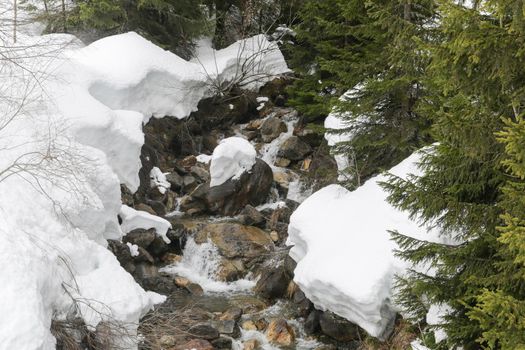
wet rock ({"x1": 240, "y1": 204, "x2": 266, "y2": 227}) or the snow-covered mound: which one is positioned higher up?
the snow-covered mound

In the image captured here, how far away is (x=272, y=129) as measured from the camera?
16.6m

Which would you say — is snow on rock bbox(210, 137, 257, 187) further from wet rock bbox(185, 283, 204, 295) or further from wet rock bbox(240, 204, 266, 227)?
wet rock bbox(185, 283, 204, 295)

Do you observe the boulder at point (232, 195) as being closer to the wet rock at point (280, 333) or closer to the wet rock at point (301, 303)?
the wet rock at point (301, 303)

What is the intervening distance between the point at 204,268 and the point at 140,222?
1.82 m

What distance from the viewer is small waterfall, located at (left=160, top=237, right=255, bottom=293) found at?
11320mm

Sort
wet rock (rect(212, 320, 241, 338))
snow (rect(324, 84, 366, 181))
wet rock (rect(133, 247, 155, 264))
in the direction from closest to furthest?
wet rock (rect(212, 320, 241, 338)) < snow (rect(324, 84, 366, 181)) < wet rock (rect(133, 247, 155, 264))

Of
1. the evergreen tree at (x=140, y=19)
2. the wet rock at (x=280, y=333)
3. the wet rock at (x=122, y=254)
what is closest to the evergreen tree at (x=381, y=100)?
the wet rock at (x=280, y=333)

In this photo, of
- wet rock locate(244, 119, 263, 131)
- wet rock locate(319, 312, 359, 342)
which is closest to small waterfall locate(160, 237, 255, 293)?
wet rock locate(319, 312, 359, 342)

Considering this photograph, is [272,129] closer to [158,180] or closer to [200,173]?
[200,173]

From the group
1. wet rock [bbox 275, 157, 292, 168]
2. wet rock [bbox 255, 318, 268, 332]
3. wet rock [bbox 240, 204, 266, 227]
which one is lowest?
wet rock [bbox 255, 318, 268, 332]

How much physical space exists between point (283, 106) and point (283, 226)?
6558 millimetres

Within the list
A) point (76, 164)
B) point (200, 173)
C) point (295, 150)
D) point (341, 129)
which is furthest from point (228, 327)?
point (295, 150)

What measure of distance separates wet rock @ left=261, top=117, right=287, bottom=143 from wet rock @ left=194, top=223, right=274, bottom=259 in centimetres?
450

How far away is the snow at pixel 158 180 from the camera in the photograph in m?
14.1
